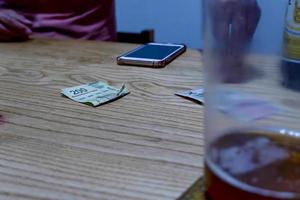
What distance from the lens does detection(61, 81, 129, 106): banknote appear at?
58 centimetres

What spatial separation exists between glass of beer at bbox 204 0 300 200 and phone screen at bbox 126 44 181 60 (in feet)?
0.72

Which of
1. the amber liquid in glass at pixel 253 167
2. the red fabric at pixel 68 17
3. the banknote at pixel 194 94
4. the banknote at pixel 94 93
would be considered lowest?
the red fabric at pixel 68 17

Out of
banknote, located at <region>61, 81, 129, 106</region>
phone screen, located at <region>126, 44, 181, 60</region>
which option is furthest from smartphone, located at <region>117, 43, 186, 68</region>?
banknote, located at <region>61, 81, 129, 106</region>

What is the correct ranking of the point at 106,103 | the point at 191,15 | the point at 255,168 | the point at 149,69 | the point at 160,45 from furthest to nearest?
the point at 191,15 < the point at 160,45 < the point at 149,69 < the point at 106,103 < the point at 255,168

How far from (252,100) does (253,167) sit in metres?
0.12

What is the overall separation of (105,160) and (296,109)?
182mm

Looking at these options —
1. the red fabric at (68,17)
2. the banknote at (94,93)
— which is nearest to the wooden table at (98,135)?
the banknote at (94,93)

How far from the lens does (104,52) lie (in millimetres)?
845

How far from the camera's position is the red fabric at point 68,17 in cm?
125

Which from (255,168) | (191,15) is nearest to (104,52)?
(255,168)

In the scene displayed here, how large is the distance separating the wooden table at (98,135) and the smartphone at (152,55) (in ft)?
0.04

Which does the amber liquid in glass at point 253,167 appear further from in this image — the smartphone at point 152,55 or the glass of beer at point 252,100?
the smartphone at point 152,55

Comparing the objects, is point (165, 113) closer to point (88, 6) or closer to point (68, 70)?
point (68, 70)

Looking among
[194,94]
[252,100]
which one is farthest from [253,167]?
[194,94]
